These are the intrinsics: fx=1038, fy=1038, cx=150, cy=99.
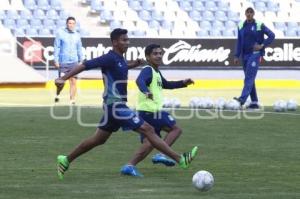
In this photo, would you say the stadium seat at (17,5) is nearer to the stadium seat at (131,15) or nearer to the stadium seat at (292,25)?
the stadium seat at (131,15)

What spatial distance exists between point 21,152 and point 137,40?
21.0 metres

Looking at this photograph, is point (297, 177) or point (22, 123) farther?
point (22, 123)

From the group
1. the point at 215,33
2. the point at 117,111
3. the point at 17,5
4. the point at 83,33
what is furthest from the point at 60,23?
the point at 117,111

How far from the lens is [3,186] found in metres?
10.9

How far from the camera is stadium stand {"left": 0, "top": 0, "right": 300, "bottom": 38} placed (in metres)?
36.9

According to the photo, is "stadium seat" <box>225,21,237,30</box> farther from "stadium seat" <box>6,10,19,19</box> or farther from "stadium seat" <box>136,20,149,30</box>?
"stadium seat" <box>6,10,19,19</box>

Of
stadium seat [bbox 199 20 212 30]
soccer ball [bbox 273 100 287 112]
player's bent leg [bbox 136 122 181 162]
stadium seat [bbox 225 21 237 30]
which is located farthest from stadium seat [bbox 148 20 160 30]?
player's bent leg [bbox 136 122 181 162]

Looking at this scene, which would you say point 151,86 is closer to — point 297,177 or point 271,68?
point 297,177

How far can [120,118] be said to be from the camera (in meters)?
11.6

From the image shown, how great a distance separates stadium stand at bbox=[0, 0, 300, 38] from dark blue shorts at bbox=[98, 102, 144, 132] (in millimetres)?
24399

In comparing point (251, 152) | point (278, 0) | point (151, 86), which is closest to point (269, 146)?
point (251, 152)

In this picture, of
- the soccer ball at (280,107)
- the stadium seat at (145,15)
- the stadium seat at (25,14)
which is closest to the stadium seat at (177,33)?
the stadium seat at (145,15)

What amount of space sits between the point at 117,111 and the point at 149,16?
27664 mm

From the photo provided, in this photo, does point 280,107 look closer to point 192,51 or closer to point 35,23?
point 192,51
